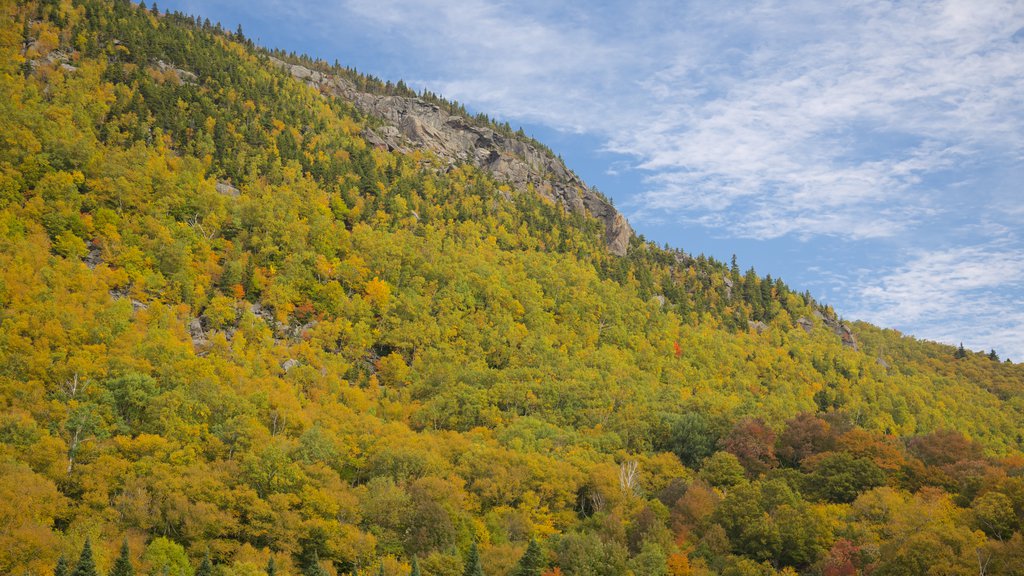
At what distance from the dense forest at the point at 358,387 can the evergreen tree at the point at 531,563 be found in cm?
22

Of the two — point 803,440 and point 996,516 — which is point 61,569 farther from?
point 803,440

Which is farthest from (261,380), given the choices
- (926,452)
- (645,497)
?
(926,452)

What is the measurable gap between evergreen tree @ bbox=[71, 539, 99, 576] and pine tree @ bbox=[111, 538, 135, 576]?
6.80ft

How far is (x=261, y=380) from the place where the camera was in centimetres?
10400

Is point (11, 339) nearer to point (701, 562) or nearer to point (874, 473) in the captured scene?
point (701, 562)

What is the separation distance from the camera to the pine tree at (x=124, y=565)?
199 feet

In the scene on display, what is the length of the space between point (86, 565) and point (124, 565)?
2.85m

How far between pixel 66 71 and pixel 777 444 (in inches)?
5423

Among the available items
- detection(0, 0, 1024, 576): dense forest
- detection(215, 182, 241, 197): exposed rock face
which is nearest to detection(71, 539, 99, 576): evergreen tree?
detection(0, 0, 1024, 576): dense forest

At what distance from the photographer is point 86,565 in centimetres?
5916

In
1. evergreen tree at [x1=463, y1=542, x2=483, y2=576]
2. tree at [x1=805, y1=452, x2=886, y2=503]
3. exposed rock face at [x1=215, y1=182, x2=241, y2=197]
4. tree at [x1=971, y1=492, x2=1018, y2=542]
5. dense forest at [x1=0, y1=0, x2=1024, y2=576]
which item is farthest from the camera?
exposed rock face at [x1=215, y1=182, x2=241, y2=197]

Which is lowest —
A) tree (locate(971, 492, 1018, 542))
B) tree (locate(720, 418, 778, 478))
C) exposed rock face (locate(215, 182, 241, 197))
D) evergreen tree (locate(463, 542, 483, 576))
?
evergreen tree (locate(463, 542, 483, 576))

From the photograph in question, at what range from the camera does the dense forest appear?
251ft

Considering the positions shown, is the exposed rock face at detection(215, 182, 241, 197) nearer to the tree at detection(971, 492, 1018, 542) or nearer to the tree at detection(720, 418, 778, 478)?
the tree at detection(720, 418, 778, 478)
